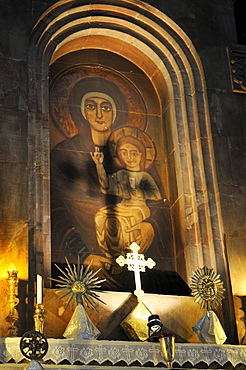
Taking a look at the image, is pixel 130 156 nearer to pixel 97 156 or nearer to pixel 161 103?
pixel 97 156

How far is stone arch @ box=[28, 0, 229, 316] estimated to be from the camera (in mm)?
9945

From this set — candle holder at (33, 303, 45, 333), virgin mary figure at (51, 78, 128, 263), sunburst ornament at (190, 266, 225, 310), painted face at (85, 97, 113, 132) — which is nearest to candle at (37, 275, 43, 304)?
candle holder at (33, 303, 45, 333)

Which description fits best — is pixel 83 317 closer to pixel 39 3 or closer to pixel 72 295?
pixel 72 295

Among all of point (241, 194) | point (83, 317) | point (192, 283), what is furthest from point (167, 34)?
point (83, 317)

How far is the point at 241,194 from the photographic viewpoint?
414 inches

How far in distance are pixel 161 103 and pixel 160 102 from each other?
0.13 feet

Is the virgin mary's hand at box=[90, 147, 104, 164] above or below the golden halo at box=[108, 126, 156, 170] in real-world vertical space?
below

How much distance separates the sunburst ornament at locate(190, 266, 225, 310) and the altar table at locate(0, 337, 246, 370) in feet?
2.50

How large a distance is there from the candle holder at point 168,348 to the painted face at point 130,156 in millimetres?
3569

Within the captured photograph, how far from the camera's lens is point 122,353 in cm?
821

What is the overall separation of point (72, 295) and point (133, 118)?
377 cm

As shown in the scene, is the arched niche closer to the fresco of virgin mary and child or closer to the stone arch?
the stone arch

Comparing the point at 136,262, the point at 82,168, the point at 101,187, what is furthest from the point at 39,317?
the point at 82,168

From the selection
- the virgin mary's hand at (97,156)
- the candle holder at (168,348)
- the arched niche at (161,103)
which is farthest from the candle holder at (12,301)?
the virgin mary's hand at (97,156)
